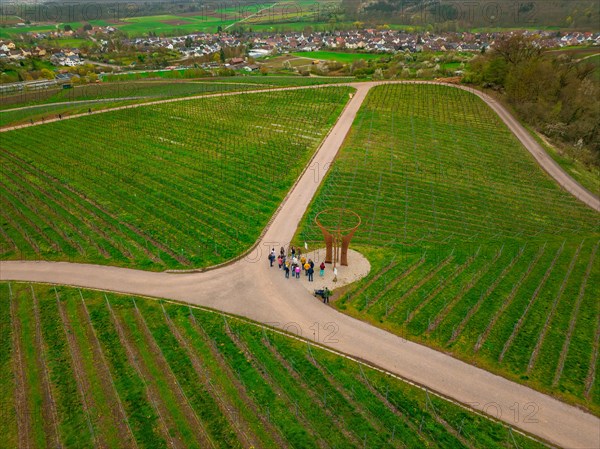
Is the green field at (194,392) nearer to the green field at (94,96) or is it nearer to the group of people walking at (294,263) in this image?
the group of people walking at (294,263)

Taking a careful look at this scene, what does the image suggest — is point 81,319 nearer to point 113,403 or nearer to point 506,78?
point 113,403

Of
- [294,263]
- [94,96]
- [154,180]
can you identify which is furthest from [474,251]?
[94,96]

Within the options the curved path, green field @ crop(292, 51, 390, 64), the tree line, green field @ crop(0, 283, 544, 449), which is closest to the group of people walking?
the curved path

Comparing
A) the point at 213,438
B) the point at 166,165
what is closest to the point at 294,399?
the point at 213,438

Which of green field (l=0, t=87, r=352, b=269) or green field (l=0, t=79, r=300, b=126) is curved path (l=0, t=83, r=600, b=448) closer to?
green field (l=0, t=87, r=352, b=269)

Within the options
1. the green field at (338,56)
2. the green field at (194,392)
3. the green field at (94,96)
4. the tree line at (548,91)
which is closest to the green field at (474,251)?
the green field at (194,392)

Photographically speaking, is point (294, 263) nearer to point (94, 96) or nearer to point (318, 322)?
point (318, 322)
